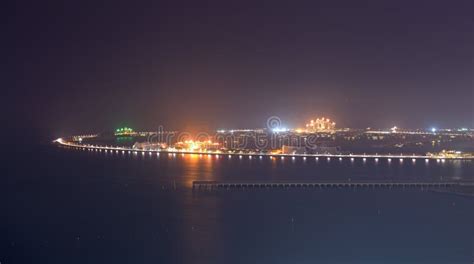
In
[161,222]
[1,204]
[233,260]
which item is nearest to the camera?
[233,260]

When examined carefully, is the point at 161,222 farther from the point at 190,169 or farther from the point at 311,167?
the point at 311,167

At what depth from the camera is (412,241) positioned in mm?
9797

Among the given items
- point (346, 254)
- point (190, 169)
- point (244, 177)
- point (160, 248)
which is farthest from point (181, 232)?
point (190, 169)

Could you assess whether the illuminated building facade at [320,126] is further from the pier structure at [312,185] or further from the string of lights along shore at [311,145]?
the pier structure at [312,185]

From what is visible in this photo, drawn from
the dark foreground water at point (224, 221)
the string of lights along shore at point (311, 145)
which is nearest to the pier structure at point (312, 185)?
the dark foreground water at point (224, 221)

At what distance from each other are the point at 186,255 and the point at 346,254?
2492 millimetres

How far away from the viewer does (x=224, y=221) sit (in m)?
11.1

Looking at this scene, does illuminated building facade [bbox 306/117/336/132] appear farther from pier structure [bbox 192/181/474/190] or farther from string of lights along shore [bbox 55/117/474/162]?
pier structure [bbox 192/181/474/190]

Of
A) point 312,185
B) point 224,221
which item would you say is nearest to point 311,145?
point 312,185

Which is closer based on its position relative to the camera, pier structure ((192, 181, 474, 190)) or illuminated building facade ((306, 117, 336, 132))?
pier structure ((192, 181, 474, 190))

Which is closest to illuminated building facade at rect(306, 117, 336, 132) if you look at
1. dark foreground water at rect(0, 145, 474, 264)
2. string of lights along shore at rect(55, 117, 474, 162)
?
string of lights along shore at rect(55, 117, 474, 162)

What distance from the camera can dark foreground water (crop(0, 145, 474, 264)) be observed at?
29.9ft

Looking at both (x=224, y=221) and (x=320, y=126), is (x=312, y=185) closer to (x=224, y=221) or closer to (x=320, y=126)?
(x=224, y=221)

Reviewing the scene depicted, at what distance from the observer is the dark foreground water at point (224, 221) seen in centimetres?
912
